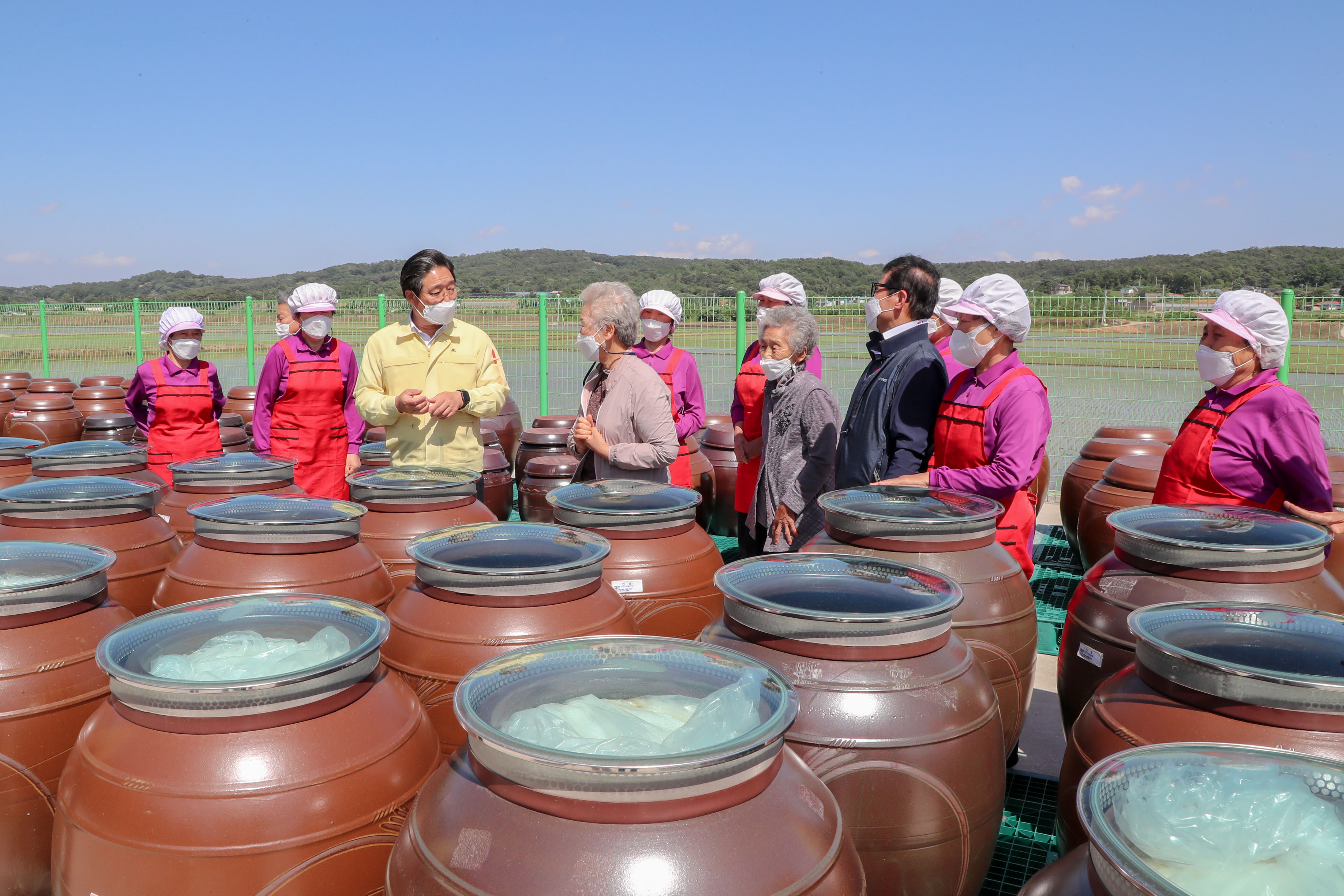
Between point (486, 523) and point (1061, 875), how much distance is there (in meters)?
2.03

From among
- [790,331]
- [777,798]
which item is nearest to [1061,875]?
[777,798]

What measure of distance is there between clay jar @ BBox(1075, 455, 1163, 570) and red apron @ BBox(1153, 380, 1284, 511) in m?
1.76

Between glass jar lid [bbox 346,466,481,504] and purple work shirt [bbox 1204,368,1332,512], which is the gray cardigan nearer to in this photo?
glass jar lid [bbox 346,466,481,504]

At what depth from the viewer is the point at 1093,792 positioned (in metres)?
1.37

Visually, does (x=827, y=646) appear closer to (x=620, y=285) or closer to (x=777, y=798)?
(x=777, y=798)

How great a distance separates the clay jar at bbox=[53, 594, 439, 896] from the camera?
5.53 feet

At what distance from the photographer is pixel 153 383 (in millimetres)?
5988

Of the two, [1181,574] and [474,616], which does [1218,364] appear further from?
[474,616]

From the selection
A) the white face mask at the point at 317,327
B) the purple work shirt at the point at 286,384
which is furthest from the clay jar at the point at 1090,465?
the white face mask at the point at 317,327

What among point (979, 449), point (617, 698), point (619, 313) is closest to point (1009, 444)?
point (979, 449)

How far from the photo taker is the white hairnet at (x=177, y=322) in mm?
6059

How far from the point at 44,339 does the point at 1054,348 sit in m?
20.2

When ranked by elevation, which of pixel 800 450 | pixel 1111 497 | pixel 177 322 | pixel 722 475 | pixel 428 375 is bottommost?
pixel 722 475

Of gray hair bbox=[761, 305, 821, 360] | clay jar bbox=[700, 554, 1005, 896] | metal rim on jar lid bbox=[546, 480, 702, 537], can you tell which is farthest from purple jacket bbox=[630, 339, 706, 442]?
clay jar bbox=[700, 554, 1005, 896]
